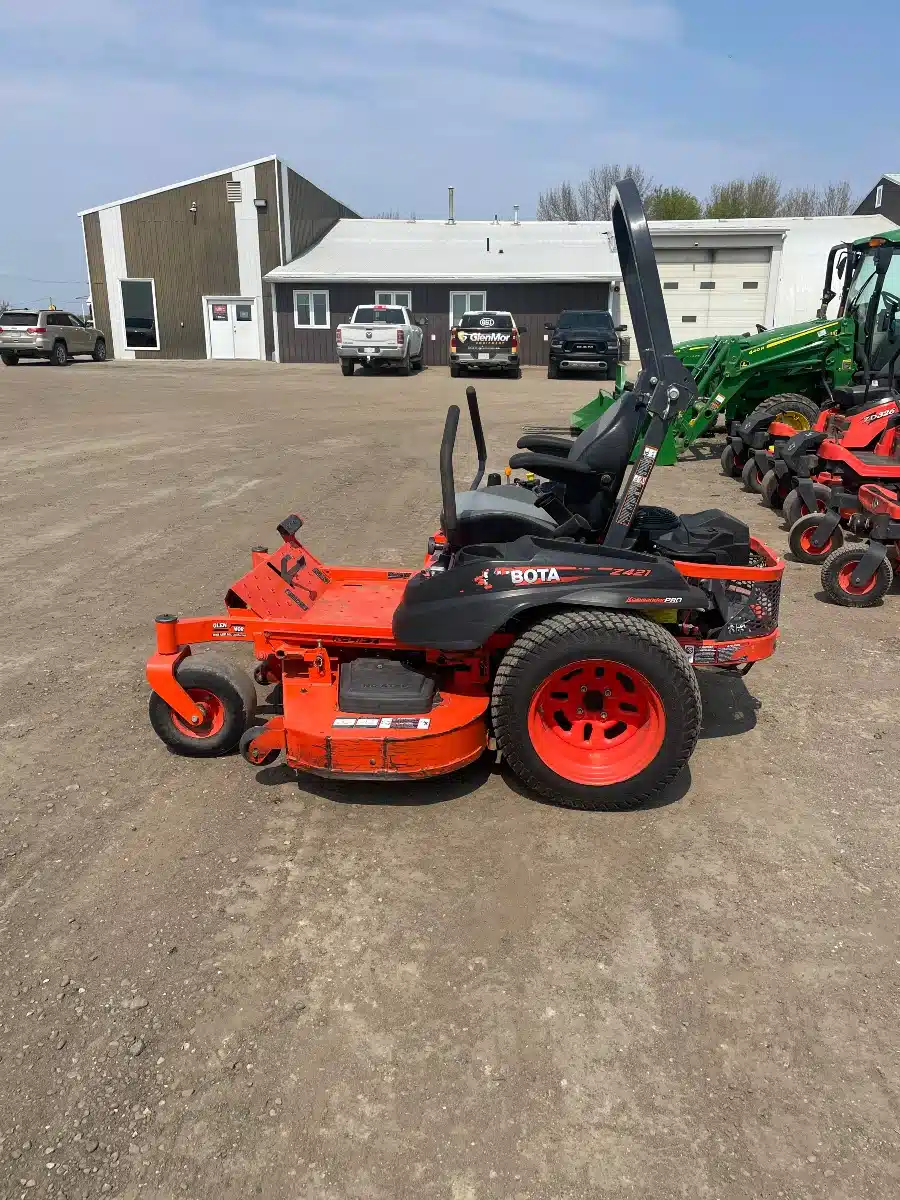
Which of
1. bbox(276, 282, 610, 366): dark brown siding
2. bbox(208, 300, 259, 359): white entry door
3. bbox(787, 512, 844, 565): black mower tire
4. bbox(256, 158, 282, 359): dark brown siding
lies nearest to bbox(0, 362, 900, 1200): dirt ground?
bbox(787, 512, 844, 565): black mower tire

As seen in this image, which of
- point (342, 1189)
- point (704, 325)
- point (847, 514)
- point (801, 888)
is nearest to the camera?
point (342, 1189)

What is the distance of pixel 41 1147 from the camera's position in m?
2.17

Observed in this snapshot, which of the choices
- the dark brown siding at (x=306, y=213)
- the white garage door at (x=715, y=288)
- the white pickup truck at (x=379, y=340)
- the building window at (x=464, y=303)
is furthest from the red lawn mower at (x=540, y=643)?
the dark brown siding at (x=306, y=213)

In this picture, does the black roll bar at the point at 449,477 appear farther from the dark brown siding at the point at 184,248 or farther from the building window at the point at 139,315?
the building window at the point at 139,315

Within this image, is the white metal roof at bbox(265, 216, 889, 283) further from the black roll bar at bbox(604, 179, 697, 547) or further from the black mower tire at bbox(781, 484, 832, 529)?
the black roll bar at bbox(604, 179, 697, 547)

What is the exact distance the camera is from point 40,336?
83.7 ft

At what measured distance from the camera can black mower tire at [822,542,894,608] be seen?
20.4 feet

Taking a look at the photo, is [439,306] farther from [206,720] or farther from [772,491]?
[206,720]

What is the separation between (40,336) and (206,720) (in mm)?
25400

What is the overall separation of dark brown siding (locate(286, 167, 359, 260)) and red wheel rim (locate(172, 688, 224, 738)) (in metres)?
30.0

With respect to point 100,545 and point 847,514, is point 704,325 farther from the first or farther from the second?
point 100,545

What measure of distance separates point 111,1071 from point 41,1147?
243 mm

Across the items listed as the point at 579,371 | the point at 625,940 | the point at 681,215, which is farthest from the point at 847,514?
the point at 681,215

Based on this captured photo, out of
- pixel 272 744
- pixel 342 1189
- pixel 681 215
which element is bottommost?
pixel 342 1189
